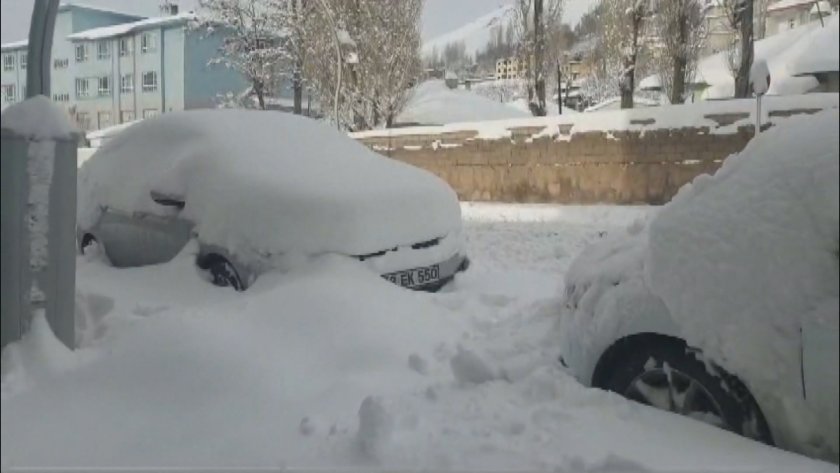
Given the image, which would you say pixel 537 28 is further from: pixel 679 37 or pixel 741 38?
pixel 741 38

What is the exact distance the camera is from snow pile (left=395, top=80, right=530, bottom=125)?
1238 centimetres

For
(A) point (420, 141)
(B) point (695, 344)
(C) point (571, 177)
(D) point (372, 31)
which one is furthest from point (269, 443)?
(A) point (420, 141)

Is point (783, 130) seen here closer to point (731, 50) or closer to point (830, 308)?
point (830, 308)

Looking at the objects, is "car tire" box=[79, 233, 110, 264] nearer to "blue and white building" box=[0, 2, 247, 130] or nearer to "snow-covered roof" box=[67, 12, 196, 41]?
"blue and white building" box=[0, 2, 247, 130]

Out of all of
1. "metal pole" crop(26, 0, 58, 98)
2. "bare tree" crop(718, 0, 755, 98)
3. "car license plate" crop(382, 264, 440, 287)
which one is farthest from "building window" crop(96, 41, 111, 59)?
"bare tree" crop(718, 0, 755, 98)

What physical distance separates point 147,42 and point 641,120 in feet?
22.8

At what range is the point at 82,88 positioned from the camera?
3.53 m

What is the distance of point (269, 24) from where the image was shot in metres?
4.90

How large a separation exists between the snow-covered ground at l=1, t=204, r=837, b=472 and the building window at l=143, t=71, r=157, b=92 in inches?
47.3

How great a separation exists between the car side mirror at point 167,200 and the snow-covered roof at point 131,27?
Result: 1.13 metres

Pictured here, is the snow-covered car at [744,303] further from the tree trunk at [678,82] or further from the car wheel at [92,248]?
the car wheel at [92,248]

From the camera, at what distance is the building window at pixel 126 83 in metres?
4.22

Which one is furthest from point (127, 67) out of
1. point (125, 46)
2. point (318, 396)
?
point (318, 396)

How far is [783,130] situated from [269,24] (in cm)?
350
